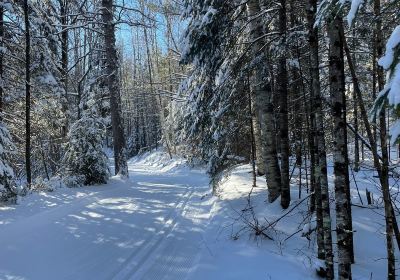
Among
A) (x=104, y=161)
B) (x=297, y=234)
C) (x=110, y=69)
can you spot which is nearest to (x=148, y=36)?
(x=110, y=69)

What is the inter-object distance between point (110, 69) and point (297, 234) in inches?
498

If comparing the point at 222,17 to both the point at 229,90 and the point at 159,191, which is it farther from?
the point at 159,191

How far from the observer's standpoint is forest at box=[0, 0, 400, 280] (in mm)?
5766

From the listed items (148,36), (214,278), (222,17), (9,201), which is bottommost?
(214,278)

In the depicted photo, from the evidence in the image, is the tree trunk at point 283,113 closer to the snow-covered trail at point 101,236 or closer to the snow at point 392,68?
the snow-covered trail at point 101,236

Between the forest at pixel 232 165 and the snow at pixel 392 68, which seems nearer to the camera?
the snow at pixel 392 68

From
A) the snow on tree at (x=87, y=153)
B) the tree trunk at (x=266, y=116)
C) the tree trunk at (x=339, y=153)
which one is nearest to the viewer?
the tree trunk at (x=339, y=153)

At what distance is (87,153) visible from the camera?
1572 cm

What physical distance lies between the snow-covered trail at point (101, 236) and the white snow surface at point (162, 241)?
2 centimetres

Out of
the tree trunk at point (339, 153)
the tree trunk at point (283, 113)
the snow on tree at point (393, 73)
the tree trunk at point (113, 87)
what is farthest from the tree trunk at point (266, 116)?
the tree trunk at point (113, 87)

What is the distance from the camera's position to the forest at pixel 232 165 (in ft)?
18.9

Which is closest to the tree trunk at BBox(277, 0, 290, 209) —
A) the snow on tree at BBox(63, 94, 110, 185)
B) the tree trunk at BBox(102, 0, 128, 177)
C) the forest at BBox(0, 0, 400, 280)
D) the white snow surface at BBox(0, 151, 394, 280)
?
the forest at BBox(0, 0, 400, 280)

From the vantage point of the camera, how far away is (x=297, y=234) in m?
8.02

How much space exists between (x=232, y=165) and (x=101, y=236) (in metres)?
6.83
